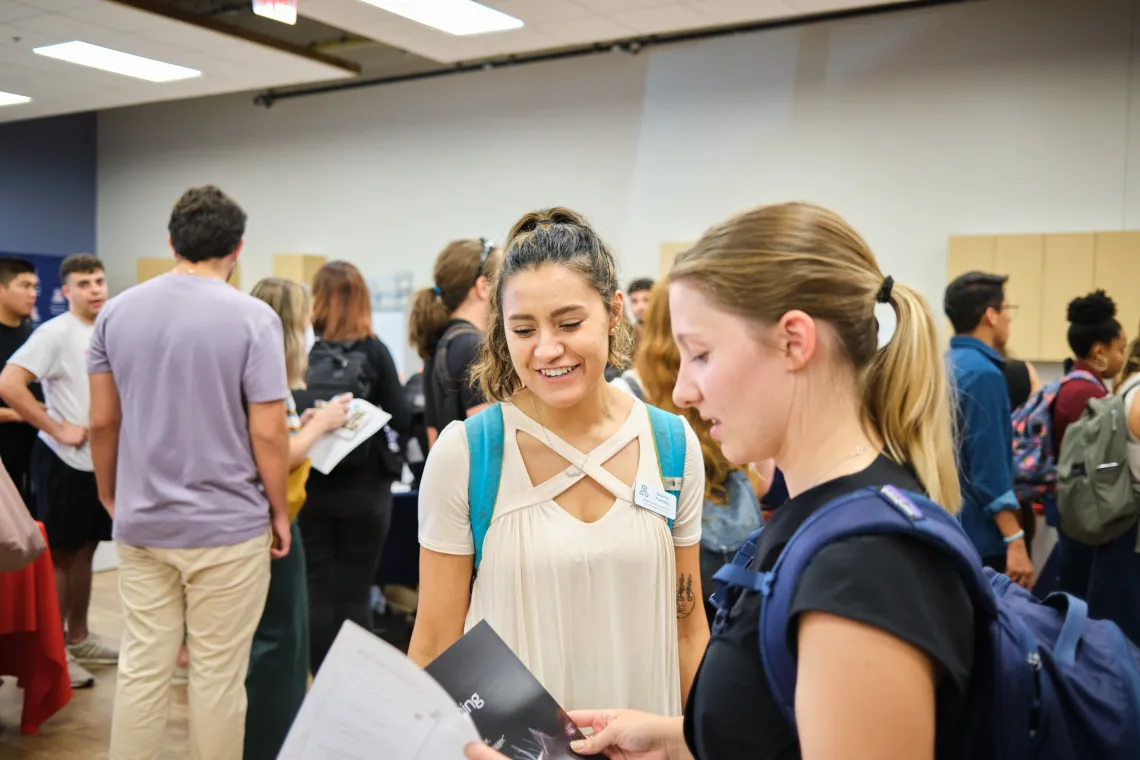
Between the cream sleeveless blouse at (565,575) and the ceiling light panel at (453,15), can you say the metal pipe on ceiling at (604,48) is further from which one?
the cream sleeveless blouse at (565,575)

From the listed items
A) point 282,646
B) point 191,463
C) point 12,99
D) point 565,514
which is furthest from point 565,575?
point 12,99

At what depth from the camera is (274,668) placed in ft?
10.6

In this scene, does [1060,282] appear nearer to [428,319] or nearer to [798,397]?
[428,319]

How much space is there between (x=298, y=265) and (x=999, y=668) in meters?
9.24

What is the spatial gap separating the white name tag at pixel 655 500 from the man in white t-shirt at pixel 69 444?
3494 mm

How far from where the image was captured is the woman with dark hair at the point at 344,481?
3.59 m

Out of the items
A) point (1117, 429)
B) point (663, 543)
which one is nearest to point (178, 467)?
point (663, 543)

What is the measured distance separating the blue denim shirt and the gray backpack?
0.67 ft

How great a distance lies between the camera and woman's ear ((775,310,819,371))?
1.00 metres

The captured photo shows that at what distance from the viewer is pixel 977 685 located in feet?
2.96

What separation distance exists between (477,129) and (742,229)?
8.07m

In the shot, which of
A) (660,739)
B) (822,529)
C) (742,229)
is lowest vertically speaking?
(660,739)

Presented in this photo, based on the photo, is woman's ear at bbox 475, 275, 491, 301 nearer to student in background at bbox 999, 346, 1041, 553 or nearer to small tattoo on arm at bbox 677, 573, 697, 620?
small tattoo on arm at bbox 677, 573, 697, 620

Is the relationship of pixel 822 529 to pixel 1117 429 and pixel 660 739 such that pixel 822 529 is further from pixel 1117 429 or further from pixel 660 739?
pixel 1117 429
